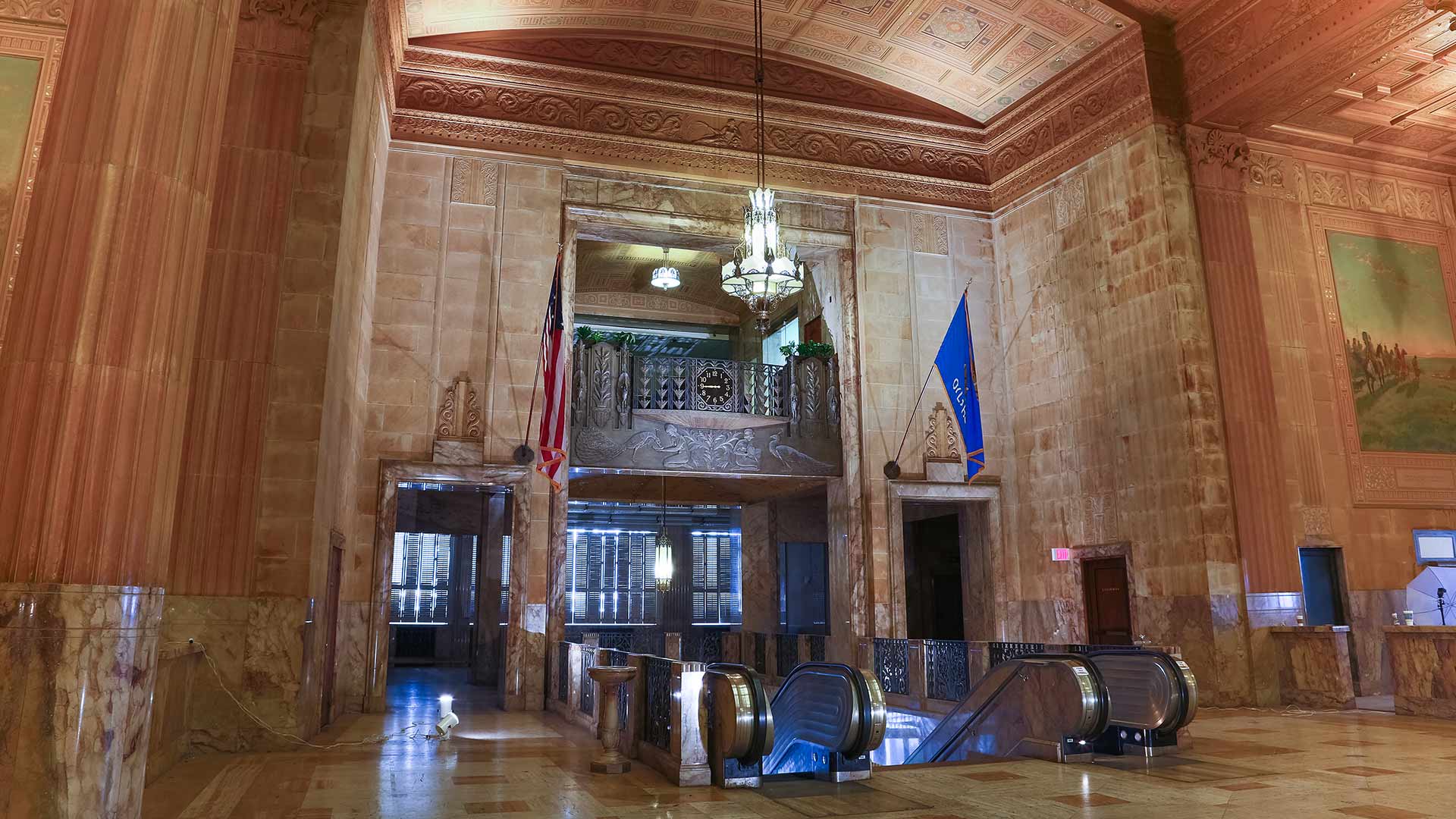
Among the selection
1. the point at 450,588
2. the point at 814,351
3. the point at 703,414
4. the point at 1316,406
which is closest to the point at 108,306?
the point at 703,414

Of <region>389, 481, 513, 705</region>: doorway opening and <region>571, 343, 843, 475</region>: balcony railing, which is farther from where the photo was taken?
<region>389, 481, 513, 705</region>: doorway opening

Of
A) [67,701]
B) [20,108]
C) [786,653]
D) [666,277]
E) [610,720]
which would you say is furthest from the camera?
[666,277]

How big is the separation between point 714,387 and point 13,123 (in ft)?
30.0

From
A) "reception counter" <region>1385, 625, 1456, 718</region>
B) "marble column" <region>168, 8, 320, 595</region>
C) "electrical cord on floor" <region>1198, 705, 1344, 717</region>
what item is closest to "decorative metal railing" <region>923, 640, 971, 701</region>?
"electrical cord on floor" <region>1198, 705, 1344, 717</region>

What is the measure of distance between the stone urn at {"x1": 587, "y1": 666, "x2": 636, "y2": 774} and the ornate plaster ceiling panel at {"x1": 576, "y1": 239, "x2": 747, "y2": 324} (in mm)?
12603

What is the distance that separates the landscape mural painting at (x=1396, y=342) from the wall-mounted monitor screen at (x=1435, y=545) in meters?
1.21

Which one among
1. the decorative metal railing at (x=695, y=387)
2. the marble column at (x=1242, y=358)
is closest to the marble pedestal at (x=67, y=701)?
the decorative metal railing at (x=695, y=387)

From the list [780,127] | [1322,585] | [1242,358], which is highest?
[780,127]

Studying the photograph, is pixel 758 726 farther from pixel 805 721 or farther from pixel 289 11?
pixel 289 11

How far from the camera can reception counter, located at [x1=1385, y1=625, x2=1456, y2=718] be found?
9469 mm

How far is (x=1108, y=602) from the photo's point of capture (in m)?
13.2

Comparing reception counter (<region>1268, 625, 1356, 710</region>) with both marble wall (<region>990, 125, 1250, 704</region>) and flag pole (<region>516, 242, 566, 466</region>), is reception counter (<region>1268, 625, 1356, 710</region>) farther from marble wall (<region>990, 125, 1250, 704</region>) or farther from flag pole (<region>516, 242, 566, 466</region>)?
flag pole (<region>516, 242, 566, 466</region>)

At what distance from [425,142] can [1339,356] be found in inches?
543

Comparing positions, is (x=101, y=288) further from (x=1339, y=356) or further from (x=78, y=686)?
(x=1339, y=356)
